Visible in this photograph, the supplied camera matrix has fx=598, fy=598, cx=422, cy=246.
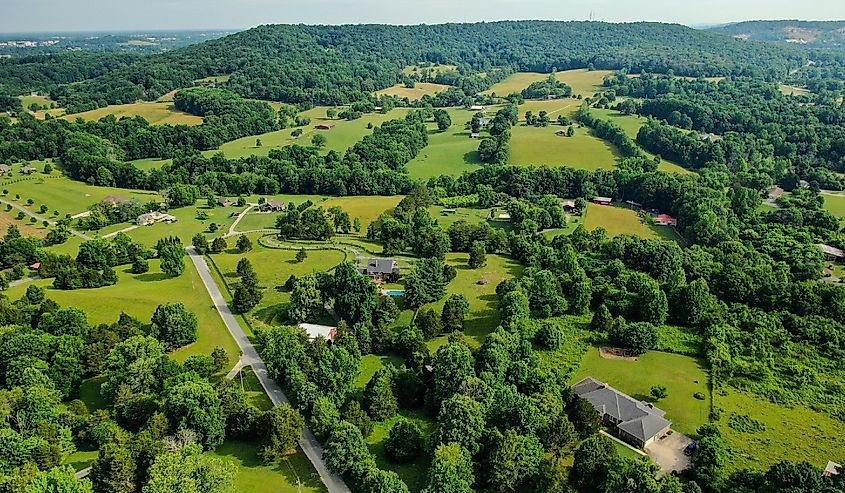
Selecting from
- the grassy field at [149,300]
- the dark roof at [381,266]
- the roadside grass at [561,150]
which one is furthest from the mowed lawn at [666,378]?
the roadside grass at [561,150]

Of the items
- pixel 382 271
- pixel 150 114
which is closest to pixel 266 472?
pixel 382 271

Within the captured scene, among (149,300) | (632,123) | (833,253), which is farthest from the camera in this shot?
(632,123)

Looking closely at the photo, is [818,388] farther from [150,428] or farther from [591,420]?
[150,428]

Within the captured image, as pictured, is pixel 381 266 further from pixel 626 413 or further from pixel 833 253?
pixel 833 253

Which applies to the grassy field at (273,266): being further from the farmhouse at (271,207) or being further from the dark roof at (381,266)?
the farmhouse at (271,207)

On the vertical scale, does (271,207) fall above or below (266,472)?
below

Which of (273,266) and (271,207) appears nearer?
(273,266)

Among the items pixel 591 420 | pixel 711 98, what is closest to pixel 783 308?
pixel 591 420
